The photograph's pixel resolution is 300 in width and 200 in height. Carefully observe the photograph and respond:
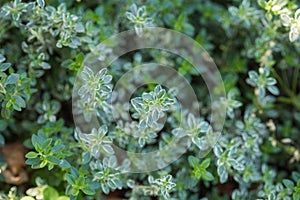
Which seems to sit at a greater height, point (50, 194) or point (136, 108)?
point (136, 108)

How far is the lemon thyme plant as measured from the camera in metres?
1.98

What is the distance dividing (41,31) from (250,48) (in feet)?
3.12

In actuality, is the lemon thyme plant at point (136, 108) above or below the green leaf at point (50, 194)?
above

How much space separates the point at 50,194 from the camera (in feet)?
6.72

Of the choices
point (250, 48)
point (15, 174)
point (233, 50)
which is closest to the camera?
point (15, 174)

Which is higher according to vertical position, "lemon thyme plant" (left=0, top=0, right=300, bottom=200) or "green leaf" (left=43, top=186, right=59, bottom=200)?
"lemon thyme plant" (left=0, top=0, right=300, bottom=200)

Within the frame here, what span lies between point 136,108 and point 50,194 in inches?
19.7

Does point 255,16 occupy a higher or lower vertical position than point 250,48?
higher

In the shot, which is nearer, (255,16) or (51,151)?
(51,151)

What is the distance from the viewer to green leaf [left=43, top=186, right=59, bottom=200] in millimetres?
2038

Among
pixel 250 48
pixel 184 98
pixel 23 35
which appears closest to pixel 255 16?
pixel 250 48

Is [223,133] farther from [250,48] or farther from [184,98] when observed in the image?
[250,48]

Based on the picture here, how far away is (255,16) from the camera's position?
2.34m

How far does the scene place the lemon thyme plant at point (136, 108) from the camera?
1980mm
